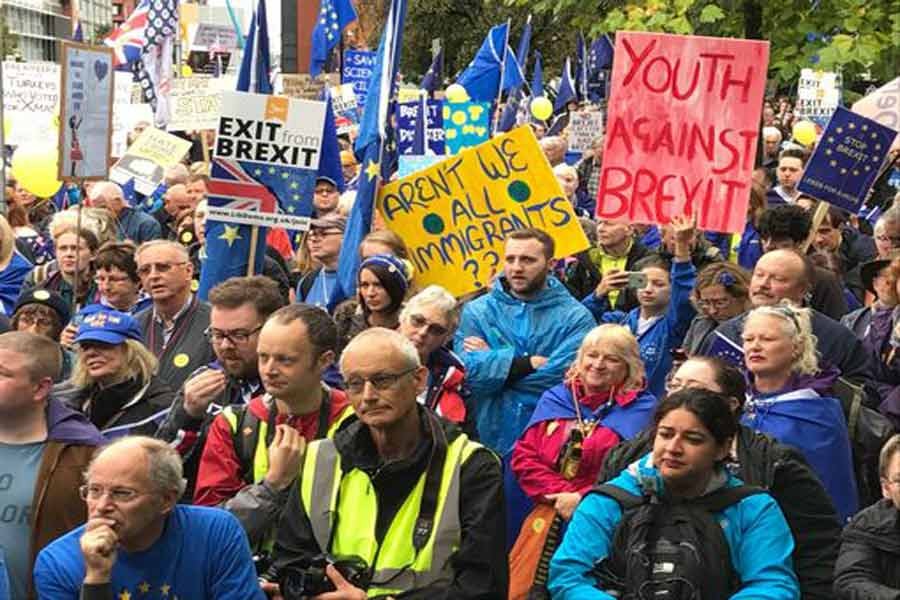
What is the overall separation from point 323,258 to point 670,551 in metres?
5.16

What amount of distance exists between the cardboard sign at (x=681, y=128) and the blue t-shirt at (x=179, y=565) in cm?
517

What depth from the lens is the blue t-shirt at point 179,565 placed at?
4.95m

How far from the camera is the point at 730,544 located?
17.6ft

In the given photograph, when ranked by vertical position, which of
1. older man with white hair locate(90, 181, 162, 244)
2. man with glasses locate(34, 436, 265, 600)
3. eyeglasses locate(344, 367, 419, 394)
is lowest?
older man with white hair locate(90, 181, 162, 244)

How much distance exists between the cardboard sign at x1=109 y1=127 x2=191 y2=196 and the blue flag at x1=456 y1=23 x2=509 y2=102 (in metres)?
6.53

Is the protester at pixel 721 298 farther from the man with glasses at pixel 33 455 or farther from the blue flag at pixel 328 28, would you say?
the blue flag at pixel 328 28

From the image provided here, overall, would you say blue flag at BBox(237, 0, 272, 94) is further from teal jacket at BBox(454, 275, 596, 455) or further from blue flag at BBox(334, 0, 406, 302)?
teal jacket at BBox(454, 275, 596, 455)

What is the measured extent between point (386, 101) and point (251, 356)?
158 inches

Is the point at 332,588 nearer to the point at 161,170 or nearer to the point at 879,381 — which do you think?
the point at 879,381

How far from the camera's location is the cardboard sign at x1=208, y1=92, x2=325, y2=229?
959 cm

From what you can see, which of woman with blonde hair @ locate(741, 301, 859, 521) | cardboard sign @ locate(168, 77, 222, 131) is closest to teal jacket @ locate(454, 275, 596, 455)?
woman with blonde hair @ locate(741, 301, 859, 521)

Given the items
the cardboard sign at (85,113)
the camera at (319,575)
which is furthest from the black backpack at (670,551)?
the cardboard sign at (85,113)

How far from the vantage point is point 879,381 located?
27.5 ft

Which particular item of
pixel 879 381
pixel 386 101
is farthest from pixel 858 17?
pixel 879 381
